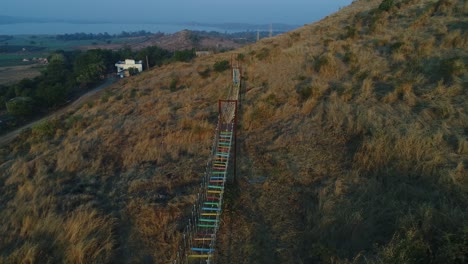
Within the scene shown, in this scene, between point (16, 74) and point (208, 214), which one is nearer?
point (208, 214)

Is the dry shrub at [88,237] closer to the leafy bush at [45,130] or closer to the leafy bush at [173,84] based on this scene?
the leafy bush at [45,130]

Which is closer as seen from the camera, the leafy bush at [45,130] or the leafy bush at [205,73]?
the leafy bush at [45,130]

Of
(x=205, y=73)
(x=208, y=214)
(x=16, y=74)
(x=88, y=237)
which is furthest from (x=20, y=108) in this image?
(x=16, y=74)

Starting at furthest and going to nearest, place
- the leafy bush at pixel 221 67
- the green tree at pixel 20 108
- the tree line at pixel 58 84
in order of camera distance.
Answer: the tree line at pixel 58 84, the green tree at pixel 20 108, the leafy bush at pixel 221 67

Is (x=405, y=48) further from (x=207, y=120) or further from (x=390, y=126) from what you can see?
(x=207, y=120)

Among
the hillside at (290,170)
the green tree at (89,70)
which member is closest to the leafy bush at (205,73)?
the hillside at (290,170)

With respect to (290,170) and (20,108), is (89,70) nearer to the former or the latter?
(20,108)

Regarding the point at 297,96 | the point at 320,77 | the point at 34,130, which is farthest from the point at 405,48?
the point at 34,130
